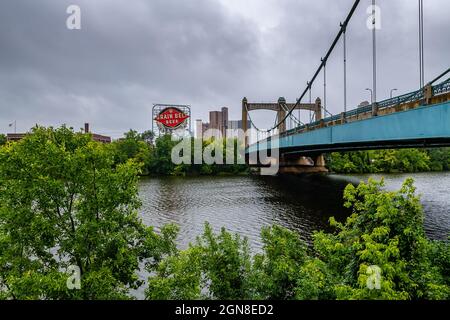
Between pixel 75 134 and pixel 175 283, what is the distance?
215 inches

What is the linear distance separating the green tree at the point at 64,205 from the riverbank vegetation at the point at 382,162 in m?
69.4

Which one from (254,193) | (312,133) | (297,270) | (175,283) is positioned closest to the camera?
(175,283)

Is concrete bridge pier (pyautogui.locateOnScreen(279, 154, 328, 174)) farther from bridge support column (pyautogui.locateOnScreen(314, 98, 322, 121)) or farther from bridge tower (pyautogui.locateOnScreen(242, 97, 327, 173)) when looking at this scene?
bridge support column (pyautogui.locateOnScreen(314, 98, 322, 121))

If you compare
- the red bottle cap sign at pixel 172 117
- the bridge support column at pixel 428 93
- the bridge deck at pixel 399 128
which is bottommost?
the bridge deck at pixel 399 128

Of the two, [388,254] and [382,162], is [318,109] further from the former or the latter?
[388,254]

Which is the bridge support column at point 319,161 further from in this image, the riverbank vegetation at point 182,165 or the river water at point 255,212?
the river water at point 255,212

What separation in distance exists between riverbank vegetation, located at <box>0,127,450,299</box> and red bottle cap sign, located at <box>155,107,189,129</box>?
74060 millimetres

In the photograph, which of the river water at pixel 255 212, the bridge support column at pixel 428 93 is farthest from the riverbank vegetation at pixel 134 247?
the bridge support column at pixel 428 93

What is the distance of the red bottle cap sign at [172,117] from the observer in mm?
82688

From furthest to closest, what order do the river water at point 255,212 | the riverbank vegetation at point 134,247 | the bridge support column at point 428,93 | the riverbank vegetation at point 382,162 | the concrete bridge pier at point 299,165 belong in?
the riverbank vegetation at point 382,162
the concrete bridge pier at point 299,165
the river water at point 255,212
the bridge support column at point 428,93
the riverbank vegetation at point 134,247

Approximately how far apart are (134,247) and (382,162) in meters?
75.0
